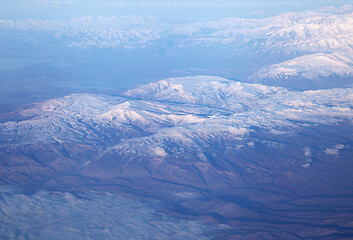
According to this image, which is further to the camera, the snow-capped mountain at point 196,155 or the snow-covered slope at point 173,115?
the snow-covered slope at point 173,115

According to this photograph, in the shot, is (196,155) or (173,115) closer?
(196,155)

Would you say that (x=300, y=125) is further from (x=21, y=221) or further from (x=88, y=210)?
(x=21, y=221)

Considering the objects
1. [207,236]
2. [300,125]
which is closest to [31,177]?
[207,236]

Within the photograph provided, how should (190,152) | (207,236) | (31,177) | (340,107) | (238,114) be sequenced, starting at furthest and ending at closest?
(340,107), (238,114), (190,152), (31,177), (207,236)

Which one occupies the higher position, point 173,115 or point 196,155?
point 173,115

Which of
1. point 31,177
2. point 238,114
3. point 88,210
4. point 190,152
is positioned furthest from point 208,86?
point 88,210

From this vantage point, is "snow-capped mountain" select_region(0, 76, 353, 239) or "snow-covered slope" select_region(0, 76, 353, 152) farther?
"snow-covered slope" select_region(0, 76, 353, 152)

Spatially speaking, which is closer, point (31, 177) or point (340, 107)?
point (31, 177)

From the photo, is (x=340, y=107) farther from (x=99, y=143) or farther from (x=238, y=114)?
Answer: (x=99, y=143)

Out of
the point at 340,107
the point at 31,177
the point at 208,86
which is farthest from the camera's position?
the point at 208,86
